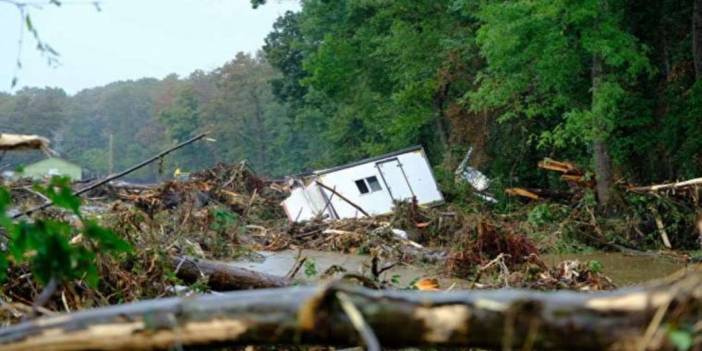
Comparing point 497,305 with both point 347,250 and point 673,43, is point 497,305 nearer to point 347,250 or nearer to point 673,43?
point 347,250

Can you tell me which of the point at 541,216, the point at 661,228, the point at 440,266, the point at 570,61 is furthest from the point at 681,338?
the point at 570,61

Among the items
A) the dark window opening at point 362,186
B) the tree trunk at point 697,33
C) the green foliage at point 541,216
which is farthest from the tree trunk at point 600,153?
the dark window opening at point 362,186

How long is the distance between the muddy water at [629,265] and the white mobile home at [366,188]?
9.84 metres

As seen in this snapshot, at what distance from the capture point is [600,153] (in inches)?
749

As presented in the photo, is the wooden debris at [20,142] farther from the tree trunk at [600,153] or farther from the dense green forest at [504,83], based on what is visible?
the tree trunk at [600,153]

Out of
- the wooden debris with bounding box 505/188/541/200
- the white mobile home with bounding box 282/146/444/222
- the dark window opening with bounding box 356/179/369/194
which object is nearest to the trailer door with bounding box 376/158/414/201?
the white mobile home with bounding box 282/146/444/222

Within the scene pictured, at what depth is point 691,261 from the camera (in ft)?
39.9

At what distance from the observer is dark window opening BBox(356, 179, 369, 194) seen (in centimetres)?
2491

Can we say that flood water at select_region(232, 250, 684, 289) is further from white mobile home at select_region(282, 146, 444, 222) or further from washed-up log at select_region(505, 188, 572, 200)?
white mobile home at select_region(282, 146, 444, 222)

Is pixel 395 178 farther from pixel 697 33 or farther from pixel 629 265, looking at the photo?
pixel 629 265

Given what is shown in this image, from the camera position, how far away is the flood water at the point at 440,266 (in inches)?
462

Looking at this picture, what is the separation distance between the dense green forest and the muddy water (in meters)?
3.15

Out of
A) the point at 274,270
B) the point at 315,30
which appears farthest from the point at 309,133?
the point at 274,270

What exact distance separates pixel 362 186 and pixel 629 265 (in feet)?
40.4
